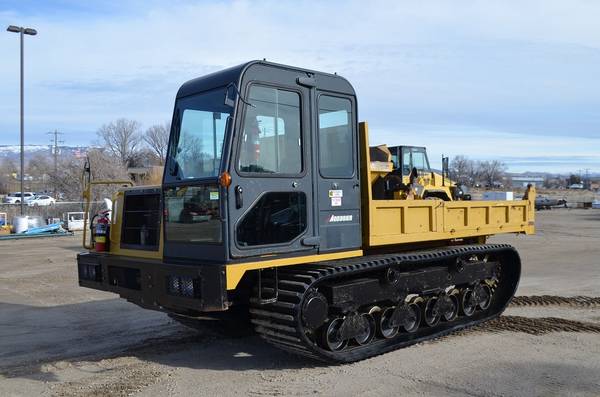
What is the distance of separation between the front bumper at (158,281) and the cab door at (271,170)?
0.35 metres

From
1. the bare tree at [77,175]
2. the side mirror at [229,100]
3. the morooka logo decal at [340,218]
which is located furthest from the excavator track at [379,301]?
the bare tree at [77,175]

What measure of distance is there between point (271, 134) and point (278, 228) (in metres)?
0.88

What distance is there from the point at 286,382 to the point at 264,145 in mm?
2180

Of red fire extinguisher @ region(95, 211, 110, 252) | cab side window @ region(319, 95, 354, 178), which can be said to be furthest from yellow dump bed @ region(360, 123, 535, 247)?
red fire extinguisher @ region(95, 211, 110, 252)

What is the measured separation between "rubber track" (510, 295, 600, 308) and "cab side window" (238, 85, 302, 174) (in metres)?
5.22

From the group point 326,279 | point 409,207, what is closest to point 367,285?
point 326,279

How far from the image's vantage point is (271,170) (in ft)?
17.7

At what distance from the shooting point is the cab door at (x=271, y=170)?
17.0 feet

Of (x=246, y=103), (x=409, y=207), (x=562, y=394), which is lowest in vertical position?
(x=562, y=394)

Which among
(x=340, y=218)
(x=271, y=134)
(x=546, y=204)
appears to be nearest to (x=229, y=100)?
(x=271, y=134)

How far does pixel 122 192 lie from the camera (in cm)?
661

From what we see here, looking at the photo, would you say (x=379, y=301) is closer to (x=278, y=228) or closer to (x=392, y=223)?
(x=392, y=223)

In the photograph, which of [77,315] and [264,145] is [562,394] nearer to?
[264,145]

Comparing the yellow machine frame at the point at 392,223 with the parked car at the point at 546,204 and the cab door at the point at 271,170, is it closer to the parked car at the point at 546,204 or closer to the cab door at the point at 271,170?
the cab door at the point at 271,170
